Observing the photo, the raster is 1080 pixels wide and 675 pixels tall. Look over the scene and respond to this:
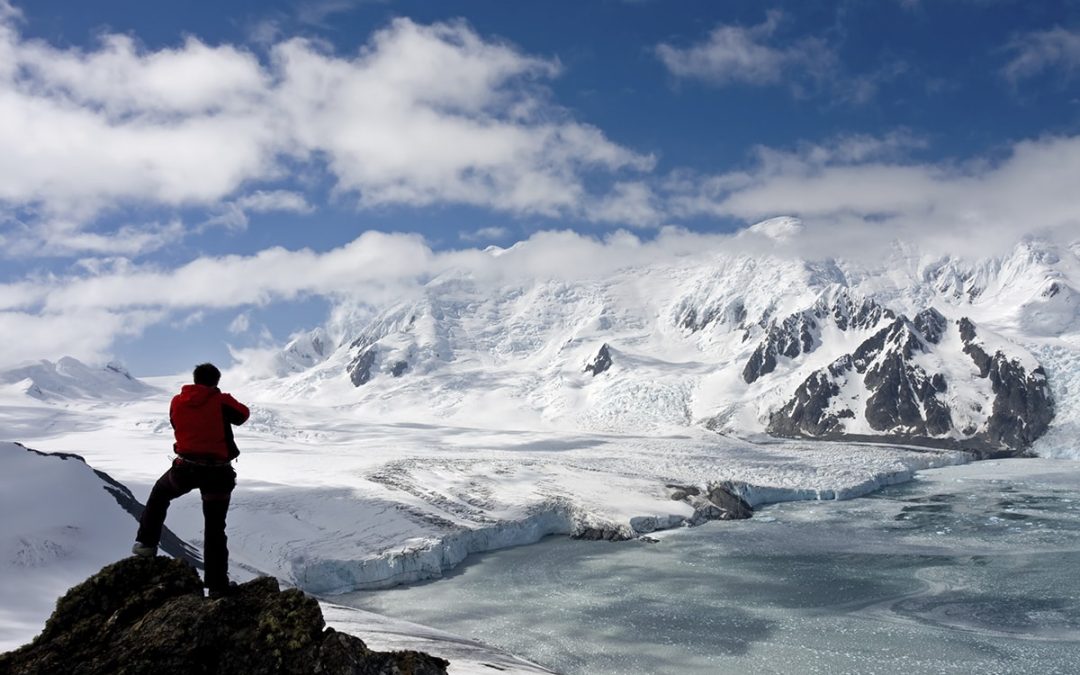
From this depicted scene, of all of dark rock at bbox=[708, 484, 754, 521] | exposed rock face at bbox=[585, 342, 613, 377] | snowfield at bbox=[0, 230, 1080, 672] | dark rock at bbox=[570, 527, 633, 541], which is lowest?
dark rock at bbox=[570, 527, 633, 541]

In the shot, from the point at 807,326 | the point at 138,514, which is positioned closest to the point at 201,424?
the point at 138,514

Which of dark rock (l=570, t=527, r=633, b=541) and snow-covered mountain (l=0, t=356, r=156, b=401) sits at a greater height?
snow-covered mountain (l=0, t=356, r=156, b=401)

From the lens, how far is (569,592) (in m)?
43.8

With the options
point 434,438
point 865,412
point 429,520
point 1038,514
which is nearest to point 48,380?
point 434,438

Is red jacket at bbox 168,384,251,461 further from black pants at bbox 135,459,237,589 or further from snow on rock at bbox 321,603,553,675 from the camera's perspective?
snow on rock at bbox 321,603,553,675

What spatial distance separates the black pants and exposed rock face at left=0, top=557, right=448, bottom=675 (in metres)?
0.32

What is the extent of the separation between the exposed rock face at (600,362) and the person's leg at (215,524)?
175 meters

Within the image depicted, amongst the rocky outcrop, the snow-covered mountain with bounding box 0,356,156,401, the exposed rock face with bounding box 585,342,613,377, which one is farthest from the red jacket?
the snow-covered mountain with bounding box 0,356,156,401

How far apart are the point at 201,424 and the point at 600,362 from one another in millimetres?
178686

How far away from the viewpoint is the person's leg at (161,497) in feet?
26.6

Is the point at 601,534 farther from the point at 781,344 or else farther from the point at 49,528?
the point at 781,344

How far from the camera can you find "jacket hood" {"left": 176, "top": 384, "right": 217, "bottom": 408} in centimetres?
827

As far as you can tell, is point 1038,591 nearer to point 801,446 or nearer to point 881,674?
point 881,674

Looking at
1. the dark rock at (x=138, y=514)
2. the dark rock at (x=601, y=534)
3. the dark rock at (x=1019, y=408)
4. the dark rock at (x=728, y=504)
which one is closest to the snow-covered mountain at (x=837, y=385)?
the dark rock at (x=1019, y=408)
